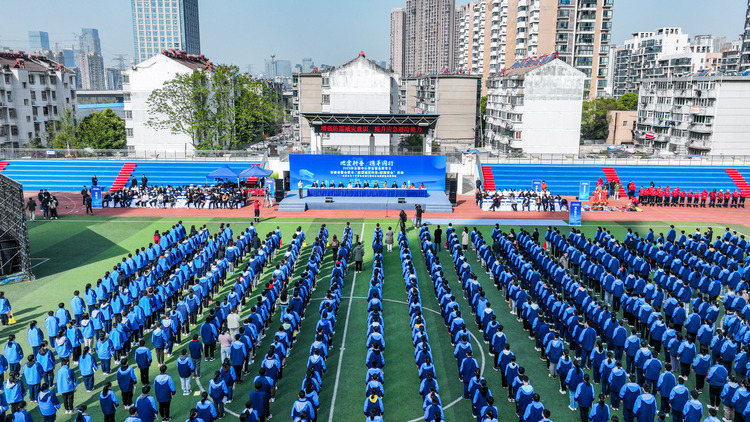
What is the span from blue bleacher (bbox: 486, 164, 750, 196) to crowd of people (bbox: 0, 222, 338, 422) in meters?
24.1

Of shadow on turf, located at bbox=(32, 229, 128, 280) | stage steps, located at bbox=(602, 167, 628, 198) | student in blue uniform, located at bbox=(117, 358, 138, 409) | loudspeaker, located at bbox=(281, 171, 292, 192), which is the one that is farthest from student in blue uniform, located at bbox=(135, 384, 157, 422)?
stage steps, located at bbox=(602, 167, 628, 198)

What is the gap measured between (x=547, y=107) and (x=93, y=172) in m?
44.1

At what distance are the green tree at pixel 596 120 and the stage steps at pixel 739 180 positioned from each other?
4473 cm

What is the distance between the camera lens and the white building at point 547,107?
57594 mm

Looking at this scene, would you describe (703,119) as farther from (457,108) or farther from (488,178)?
(488,178)

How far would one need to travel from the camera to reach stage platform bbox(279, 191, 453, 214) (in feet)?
109

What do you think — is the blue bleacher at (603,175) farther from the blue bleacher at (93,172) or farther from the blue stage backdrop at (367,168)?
the blue bleacher at (93,172)

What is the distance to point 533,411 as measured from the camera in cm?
1049

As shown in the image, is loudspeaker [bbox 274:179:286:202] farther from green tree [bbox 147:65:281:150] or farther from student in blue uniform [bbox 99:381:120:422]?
student in blue uniform [bbox 99:381:120:422]

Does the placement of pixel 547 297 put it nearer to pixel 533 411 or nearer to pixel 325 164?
pixel 533 411

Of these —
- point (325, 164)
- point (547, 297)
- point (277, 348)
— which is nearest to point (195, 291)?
point (277, 348)

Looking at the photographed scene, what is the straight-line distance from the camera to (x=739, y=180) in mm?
41062

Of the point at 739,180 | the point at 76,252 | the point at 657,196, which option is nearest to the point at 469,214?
the point at 657,196

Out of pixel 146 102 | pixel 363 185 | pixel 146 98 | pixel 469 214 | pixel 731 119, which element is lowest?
Result: pixel 469 214
